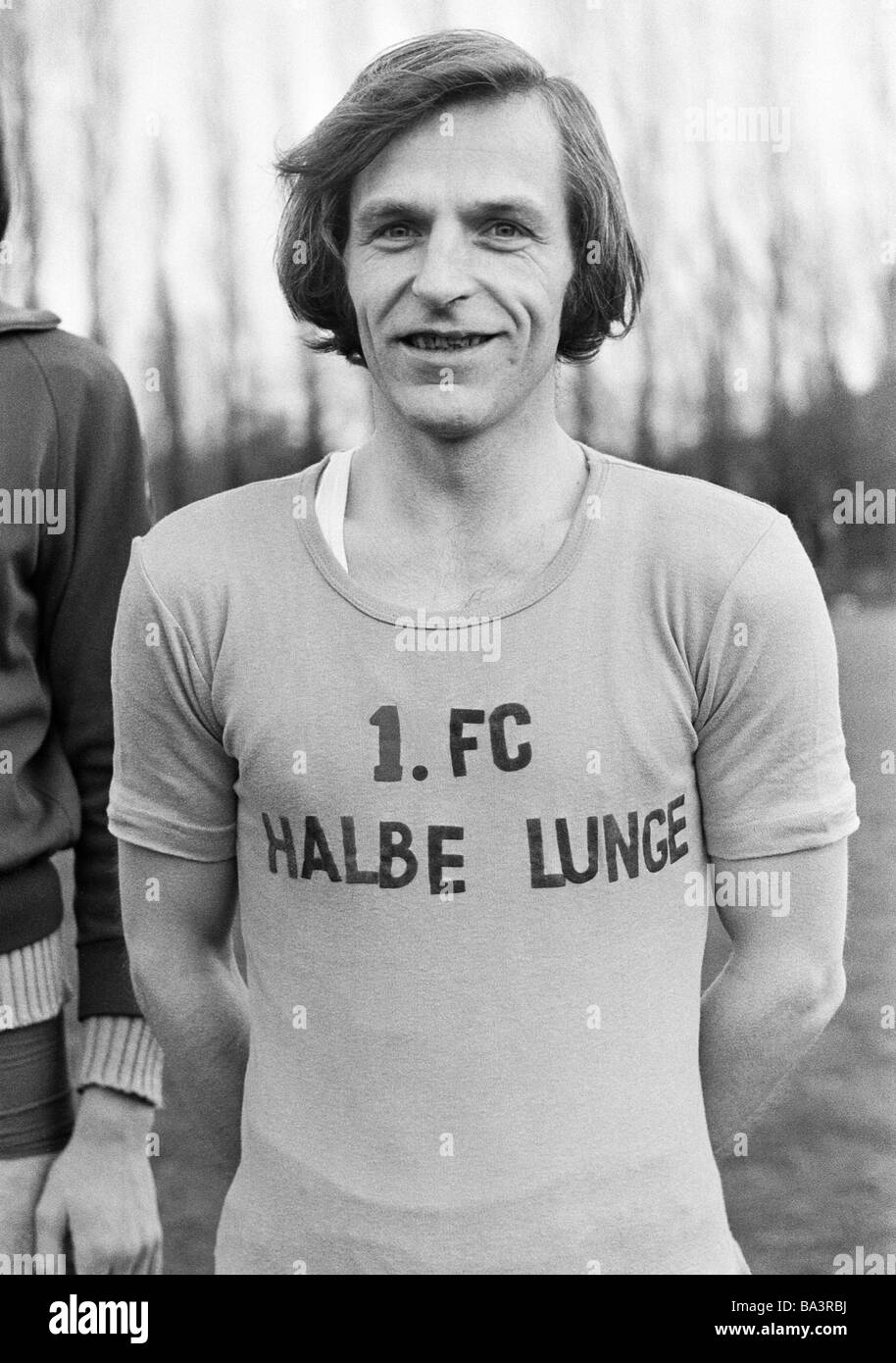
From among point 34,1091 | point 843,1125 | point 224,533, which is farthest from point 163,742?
point 843,1125

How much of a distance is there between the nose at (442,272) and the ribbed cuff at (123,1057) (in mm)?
812

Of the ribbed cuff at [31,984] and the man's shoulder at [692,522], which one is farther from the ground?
the man's shoulder at [692,522]

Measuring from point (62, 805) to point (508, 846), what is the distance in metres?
0.53

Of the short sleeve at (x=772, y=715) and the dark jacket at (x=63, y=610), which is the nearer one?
the short sleeve at (x=772, y=715)

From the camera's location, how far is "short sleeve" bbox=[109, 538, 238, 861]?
146 cm

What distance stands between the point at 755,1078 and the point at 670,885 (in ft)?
0.97

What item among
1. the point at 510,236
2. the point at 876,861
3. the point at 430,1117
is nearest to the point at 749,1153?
the point at 876,861

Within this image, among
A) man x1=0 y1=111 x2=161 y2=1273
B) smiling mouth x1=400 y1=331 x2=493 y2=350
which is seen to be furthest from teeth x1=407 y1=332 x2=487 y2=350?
man x1=0 y1=111 x2=161 y2=1273

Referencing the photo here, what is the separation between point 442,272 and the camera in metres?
1.38

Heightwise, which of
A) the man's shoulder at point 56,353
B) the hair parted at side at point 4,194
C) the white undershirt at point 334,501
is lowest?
the white undershirt at point 334,501

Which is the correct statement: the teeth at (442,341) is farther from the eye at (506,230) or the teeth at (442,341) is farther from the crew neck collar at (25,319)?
the crew neck collar at (25,319)

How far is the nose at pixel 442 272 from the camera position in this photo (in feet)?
4.50

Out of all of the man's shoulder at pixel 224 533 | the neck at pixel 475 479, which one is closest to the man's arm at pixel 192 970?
the man's shoulder at pixel 224 533

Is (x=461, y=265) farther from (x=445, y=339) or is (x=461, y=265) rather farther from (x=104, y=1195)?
(x=104, y=1195)
